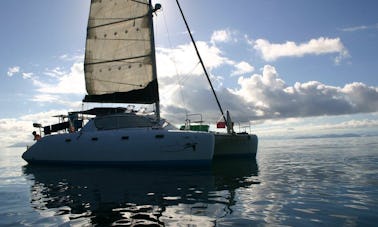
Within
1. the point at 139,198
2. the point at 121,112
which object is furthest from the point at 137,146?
the point at 139,198

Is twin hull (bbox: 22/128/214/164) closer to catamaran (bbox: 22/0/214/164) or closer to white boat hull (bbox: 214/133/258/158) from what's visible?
catamaran (bbox: 22/0/214/164)

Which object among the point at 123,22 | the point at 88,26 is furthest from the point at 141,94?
the point at 88,26

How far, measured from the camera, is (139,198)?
34.2 ft

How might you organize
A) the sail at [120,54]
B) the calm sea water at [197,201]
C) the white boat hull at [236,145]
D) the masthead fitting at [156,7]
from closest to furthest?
the calm sea water at [197,201]
the sail at [120,54]
the masthead fitting at [156,7]
the white boat hull at [236,145]

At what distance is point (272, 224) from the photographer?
22.6ft

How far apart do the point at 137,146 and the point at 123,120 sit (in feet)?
9.61

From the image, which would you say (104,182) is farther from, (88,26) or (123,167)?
(88,26)

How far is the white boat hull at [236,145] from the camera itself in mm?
24544

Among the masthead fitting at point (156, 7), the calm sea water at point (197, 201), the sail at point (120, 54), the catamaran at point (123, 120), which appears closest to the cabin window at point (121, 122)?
the catamaran at point (123, 120)

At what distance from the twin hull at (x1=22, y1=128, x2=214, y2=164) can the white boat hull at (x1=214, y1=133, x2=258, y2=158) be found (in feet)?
19.5

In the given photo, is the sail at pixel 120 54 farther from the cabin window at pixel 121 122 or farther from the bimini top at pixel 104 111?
the cabin window at pixel 121 122

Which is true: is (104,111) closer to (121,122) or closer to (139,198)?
(121,122)

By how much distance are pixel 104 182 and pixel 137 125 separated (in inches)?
266

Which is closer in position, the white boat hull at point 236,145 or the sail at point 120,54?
the sail at point 120,54
